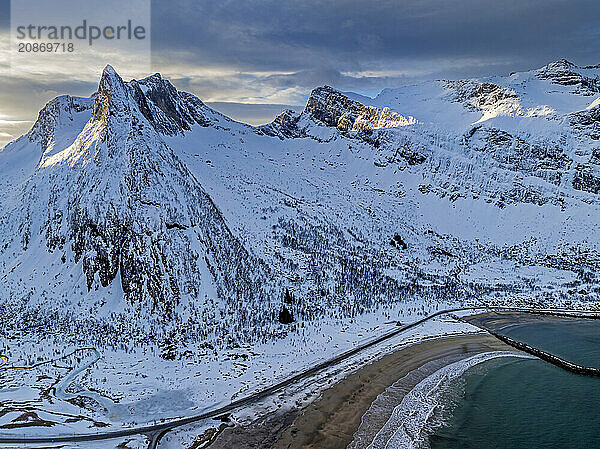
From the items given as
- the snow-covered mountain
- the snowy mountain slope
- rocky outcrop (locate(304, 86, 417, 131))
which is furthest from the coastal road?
rocky outcrop (locate(304, 86, 417, 131))

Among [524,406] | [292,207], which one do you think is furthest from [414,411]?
[292,207]

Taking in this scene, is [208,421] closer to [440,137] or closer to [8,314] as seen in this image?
[8,314]

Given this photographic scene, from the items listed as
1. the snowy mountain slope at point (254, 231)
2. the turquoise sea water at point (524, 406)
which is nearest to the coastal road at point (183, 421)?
the snowy mountain slope at point (254, 231)

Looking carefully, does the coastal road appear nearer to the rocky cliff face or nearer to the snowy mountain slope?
the snowy mountain slope

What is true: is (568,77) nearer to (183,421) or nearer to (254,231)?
(254,231)

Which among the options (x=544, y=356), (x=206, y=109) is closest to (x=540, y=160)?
(x=544, y=356)

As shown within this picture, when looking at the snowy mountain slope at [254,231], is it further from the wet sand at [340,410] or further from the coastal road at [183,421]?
the wet sand at [340,410]
